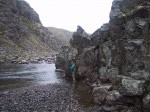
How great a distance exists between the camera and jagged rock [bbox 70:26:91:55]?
45.6 meters

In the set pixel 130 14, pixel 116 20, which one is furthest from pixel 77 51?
pixel 130 14

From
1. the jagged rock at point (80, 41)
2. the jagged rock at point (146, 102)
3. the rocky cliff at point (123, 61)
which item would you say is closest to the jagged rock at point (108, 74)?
the rocky cliff at point (123, 61)

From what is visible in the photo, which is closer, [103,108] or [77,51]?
[103,108]

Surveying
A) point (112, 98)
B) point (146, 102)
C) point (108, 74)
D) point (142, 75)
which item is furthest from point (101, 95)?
point (108, 74)

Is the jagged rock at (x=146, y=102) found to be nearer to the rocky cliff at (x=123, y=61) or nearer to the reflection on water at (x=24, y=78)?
the rocky cliff at (x=123, y=61)

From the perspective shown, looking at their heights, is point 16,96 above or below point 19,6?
below

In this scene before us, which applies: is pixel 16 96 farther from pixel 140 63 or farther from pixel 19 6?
pixel 19 6

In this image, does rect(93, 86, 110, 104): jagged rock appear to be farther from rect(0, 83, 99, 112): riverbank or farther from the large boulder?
rect(0, 83, 99, 112): riverbank

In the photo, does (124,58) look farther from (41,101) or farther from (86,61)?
(86,61)

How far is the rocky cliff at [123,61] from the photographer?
20.6m

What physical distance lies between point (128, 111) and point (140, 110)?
988 mm

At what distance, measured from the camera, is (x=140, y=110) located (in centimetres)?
1980

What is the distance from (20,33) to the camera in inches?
5079

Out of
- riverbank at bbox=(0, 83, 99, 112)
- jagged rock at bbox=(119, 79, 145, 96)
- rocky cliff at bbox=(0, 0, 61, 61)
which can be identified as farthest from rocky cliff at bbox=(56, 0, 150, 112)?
rocky cliff at bbox=(0, 0, 61, 61)
